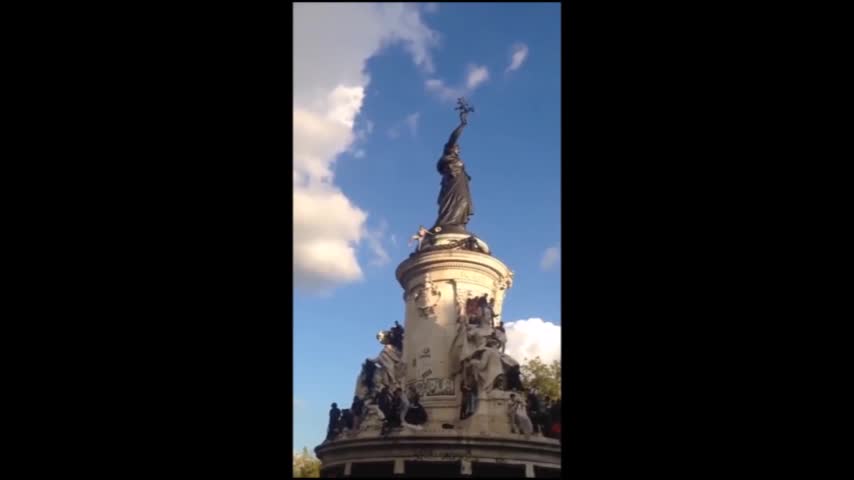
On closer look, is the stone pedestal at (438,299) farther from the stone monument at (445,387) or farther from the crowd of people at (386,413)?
the crowd of people at (386,413)

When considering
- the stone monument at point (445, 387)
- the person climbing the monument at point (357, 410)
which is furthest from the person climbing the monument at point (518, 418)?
the person climbing the monument at point (357, 410)

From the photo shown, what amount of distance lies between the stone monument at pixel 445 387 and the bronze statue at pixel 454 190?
0.23 metres

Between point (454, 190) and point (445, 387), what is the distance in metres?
5.84

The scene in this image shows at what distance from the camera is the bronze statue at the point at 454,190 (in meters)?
21.3

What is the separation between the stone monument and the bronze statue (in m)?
0.23

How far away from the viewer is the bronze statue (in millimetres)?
21328

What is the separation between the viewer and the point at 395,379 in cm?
1881

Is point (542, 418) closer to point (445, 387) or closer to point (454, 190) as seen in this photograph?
point (445, 387)

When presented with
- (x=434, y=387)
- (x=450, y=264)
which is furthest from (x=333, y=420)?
(x=450, y=264)
